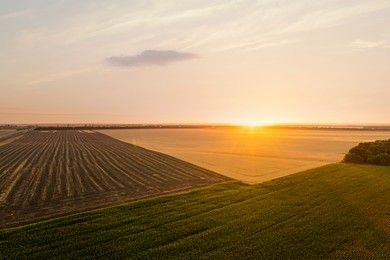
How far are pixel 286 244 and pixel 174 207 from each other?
7.91 metres

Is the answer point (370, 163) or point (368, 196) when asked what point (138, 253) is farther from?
point (370, 163)

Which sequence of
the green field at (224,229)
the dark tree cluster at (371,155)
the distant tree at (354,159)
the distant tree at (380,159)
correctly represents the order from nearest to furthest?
the green field at (224,229)
the distant tree at (380,159)
the dark tree cluster at (371,155)
the distant tree at (354,159)

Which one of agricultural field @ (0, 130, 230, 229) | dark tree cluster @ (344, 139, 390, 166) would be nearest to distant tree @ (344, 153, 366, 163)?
dark tree cluster @ (344, 139, 390, 166)

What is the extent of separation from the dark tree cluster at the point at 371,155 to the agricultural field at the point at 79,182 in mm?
20664

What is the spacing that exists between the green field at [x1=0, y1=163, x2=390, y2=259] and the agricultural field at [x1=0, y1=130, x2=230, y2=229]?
3218 mm

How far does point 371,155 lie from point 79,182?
3634 centimetres

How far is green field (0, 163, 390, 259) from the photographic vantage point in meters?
13.6

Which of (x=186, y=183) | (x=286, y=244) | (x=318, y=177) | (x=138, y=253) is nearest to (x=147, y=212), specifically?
(x=138, y=253)

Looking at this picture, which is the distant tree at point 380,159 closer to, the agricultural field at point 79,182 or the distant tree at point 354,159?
the distant tree at point 354,159

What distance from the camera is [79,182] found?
2866 centimetres

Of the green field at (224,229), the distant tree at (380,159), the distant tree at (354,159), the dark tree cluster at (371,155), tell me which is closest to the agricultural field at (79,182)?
the green field at (224,229)

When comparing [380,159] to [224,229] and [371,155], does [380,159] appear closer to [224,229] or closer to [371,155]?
[371,155]

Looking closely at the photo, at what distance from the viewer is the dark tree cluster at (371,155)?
3938 cm

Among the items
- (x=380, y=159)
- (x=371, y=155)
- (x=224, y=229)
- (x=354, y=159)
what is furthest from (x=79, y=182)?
(x=371, y=155)
